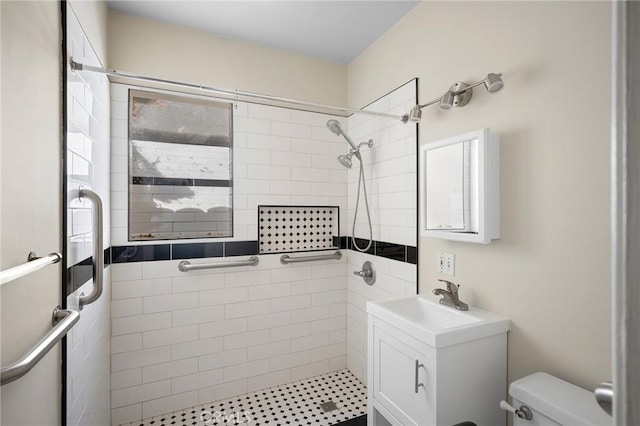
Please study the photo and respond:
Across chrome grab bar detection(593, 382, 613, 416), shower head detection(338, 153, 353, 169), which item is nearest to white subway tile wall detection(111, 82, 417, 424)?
shower head detection(338, 153, 353, 169)

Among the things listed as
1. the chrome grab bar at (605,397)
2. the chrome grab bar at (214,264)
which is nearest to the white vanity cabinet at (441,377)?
the chrome grab bar at (605,397)

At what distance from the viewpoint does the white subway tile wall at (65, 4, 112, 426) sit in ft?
4.35

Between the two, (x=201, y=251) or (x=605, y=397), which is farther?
(x=201, y=251)

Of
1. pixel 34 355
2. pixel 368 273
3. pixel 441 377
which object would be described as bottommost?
pixel 441 377

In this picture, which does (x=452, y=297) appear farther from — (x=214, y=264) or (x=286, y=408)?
(x=214, y=264)

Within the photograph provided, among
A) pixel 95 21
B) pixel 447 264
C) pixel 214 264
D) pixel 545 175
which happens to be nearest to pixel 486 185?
pixel 545 175

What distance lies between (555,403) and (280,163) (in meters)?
2.08

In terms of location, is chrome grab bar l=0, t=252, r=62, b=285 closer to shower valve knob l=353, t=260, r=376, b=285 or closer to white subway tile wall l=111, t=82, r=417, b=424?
white subway tile wall l=111, t=82, r=417, b=424

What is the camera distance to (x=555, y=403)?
106 centimetres

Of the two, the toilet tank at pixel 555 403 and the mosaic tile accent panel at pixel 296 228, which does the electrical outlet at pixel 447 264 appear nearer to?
the toilet tank at pixel 555 403

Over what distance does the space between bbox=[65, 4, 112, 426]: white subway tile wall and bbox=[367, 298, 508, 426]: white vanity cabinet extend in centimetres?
137

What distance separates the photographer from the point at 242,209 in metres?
2.39

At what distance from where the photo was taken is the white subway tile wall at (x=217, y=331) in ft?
6.89

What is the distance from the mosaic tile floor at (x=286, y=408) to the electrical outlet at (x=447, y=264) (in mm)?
1190
